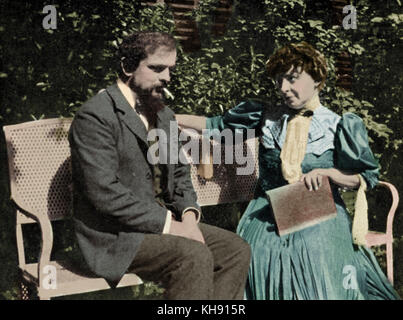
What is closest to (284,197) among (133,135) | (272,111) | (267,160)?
(267,160)

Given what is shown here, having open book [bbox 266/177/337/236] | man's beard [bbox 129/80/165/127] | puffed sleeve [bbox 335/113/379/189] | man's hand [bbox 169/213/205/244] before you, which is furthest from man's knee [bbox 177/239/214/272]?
puffed sleeve [bbox 335/113/379/189]

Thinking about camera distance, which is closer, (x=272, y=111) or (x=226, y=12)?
(x=272, y=111)

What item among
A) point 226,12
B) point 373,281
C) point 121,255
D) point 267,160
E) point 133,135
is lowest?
point 373,281

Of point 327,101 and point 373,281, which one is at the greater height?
point 327,101

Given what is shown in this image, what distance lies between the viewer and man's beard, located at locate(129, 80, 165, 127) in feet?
13.5

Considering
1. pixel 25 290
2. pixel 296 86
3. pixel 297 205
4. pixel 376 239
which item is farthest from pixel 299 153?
pixel 25 290

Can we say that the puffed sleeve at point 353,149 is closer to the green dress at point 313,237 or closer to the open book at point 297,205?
the green dress at point 313,237

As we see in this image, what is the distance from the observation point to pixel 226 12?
5.71 metres

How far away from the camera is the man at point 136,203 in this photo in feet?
12.7

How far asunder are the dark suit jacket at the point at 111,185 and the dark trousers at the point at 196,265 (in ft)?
0.31

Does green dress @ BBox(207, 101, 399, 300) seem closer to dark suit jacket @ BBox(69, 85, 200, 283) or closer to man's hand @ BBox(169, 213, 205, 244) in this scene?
man's hand @ BBox(169, 213, 205, 244)

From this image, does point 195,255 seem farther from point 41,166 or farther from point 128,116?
point 41,166

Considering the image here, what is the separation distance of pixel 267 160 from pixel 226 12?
1671mm
